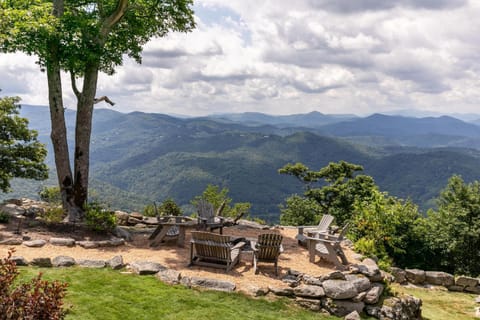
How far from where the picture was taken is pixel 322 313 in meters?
8.06

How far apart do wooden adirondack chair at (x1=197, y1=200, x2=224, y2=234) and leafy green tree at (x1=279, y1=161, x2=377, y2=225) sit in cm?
2425

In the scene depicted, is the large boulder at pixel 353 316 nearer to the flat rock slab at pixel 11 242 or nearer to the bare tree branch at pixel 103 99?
the flat rock slab at pixel 11 242

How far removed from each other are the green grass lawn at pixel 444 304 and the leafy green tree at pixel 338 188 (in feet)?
67.3

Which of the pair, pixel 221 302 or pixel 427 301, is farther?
pixel 427 301

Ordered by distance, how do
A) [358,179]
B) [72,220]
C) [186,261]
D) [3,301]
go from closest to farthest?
1. [3,301]
2. [186,261]
3. [72,220]
4. [358,179]

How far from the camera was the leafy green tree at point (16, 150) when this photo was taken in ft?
48.1

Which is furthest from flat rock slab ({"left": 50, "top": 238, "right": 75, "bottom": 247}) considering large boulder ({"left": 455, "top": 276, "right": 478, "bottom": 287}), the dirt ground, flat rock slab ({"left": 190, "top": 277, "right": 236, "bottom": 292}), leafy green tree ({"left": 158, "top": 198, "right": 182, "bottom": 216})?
large boulder ({"left": 455, "top": 276, "right": 478, "bottom": 287})

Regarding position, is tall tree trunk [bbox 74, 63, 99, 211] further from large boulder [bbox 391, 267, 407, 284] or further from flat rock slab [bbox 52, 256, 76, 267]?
large boulder [bbox 391, 267, 407, 284]

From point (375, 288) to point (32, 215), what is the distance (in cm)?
1232

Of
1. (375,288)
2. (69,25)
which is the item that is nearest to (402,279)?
(375,288)

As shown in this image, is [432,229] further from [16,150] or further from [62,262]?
[16,150]

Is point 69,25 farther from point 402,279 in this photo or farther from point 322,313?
point 402,279

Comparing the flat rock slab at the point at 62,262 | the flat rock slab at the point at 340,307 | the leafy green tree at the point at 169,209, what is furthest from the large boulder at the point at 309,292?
the leafy green tree at the point at 169,209

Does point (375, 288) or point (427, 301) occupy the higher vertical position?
point (375, 288)
